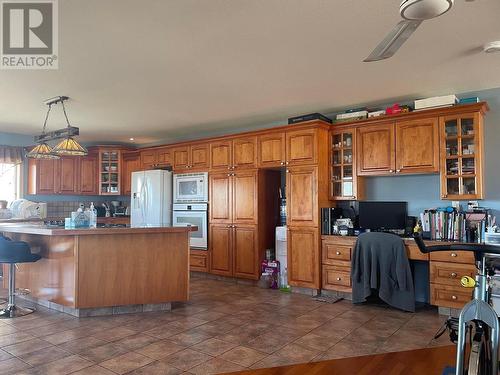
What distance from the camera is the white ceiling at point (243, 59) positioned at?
2523 millimetres

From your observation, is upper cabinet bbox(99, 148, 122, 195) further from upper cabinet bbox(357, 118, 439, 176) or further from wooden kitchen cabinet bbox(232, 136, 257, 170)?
upper cabinet bbox(357, 118, 439, 176)

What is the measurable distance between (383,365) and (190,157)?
4394mm

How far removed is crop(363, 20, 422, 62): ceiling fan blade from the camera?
6.35 feet

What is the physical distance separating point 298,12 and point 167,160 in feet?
14.7

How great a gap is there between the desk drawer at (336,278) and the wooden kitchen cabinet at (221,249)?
60.8 inches

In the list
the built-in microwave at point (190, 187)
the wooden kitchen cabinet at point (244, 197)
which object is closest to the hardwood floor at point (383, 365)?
the wooden kitchen cabinet at point (244, 197)

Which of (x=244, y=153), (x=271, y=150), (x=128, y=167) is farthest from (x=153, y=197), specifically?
(x=271, y=150)

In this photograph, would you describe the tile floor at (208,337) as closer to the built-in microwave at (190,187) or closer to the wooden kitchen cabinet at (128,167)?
the built-in microwave at (190,187)

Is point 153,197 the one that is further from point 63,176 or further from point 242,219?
point 63,176

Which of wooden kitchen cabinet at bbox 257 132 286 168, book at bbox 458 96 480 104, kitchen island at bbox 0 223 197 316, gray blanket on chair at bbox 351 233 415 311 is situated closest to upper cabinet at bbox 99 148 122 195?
kitchen island at bbox 0 223 197 316

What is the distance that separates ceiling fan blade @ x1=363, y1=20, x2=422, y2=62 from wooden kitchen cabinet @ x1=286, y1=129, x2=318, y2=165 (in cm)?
250

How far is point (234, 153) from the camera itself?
563 cm

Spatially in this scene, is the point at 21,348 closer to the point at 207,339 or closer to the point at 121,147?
the point at 207,339

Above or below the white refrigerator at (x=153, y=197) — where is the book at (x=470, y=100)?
above
